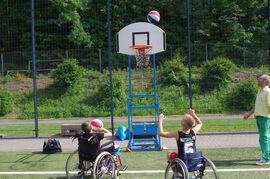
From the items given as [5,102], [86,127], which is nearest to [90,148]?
[86,127]

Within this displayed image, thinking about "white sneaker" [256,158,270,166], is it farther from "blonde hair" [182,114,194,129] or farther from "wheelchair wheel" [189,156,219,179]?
"blonde hair" [182,114,194,129]

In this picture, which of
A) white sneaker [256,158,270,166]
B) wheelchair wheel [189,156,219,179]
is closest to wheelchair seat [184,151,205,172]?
wheelchair wheel [189,156,219,179]

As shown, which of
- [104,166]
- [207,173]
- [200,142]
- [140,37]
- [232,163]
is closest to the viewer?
[104,166]

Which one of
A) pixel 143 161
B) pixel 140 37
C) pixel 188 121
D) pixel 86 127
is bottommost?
pixel 143 161

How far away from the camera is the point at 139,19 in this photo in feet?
70.6

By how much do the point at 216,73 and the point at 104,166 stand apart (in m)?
14.0

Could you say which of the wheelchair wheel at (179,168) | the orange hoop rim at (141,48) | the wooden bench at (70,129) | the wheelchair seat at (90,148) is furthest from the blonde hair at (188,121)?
the wooden bench at (70,129)

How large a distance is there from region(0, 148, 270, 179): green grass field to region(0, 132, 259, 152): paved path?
50 cm

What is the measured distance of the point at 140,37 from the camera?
8.80 meters

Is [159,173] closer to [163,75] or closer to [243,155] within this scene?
[243,155]

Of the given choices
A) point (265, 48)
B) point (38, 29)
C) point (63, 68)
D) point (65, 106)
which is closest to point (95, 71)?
point (63, 68)

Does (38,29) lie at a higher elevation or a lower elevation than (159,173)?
higher

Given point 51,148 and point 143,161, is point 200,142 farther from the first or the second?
point 51,148

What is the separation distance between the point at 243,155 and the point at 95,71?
47.9ft
